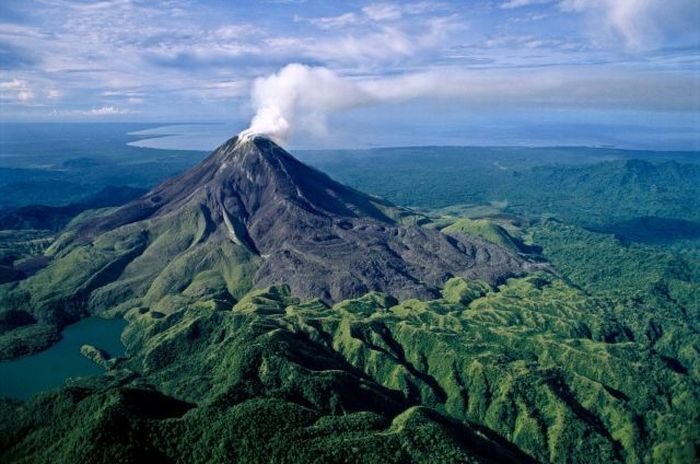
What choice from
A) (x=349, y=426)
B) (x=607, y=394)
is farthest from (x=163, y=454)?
(x=607, y=394)

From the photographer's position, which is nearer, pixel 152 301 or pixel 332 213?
pixel 152 301

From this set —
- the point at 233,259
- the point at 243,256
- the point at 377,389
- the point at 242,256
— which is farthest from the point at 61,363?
the point at 377,389

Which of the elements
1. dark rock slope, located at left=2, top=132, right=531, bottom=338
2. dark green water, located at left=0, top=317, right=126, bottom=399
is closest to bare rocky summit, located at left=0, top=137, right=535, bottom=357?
dark rock slope, located at left=2, top=132, right=531, bottom=338

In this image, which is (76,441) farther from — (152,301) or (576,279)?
(576,279)

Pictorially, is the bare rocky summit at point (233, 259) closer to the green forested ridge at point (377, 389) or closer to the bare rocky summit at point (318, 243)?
the bare rocky summit at point (318, 243)

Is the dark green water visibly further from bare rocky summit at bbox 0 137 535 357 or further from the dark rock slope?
the dark rock slope

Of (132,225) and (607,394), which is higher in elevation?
(132,225)
